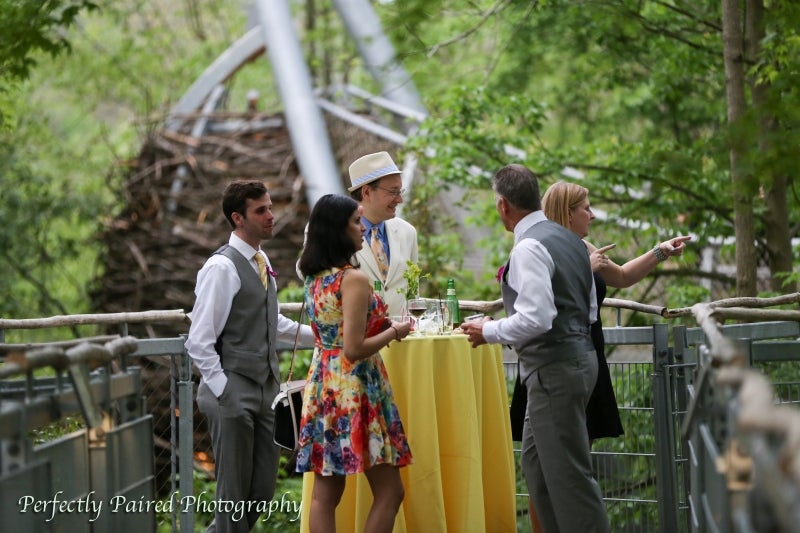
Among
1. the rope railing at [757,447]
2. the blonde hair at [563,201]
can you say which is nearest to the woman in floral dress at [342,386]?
the blonde hair at [563,201]

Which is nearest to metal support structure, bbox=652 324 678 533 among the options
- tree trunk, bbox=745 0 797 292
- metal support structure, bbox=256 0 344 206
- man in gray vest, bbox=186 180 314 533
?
man in gray vest, bbox=186 180 314 533

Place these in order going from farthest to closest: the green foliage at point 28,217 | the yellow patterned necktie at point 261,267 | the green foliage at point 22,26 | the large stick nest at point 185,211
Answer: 1. the green foliage at point 28,217
2. the large stick nest at point 185,211
3. the green foliage at point 22,26
4. the yellow patterned necktie at point 261,267

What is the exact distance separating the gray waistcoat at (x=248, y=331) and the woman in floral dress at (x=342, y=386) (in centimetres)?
48

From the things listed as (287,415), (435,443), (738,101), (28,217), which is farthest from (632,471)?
(28,217)

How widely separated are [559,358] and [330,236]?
3.37ft

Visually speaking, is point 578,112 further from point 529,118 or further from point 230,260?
point 230,260

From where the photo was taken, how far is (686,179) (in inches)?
180

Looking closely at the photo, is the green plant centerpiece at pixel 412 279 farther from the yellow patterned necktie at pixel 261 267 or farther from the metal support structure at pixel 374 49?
the metal support structure at pixel 374 49

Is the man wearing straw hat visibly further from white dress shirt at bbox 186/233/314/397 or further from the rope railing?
the rope railing

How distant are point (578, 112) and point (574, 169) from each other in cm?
896

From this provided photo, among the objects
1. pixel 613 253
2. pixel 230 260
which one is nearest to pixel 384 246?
pixel 230 260

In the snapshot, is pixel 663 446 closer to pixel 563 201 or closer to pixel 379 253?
pixel 563 201

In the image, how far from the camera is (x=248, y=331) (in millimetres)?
4965

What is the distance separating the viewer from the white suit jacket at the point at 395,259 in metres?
5.63
